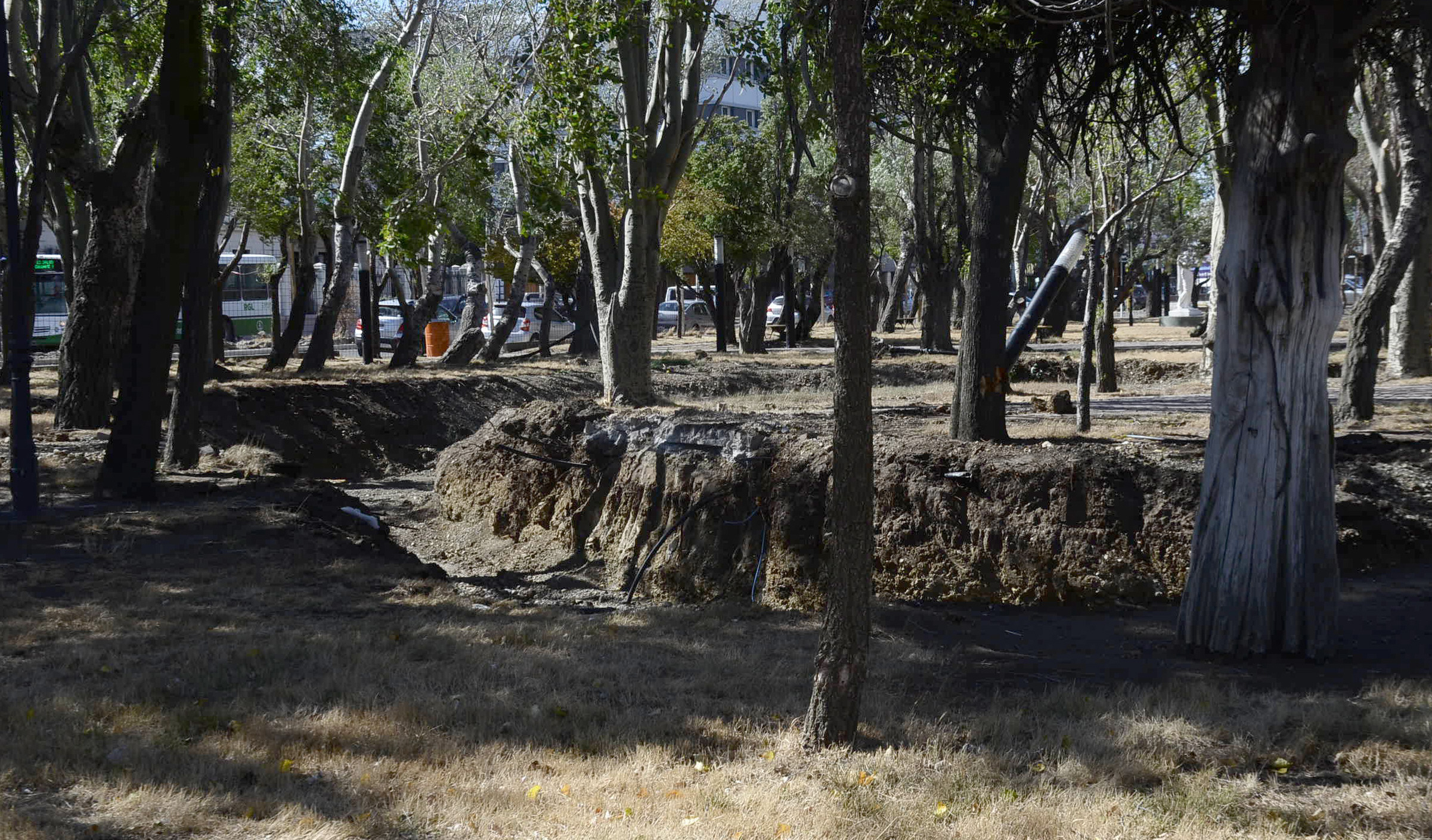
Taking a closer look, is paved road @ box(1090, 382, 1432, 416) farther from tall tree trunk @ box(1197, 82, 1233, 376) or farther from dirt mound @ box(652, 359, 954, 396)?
dirt mound @ box(652, 359, 954, 396)

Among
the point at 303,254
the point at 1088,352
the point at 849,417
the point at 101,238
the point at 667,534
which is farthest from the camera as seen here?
the point at 303,254

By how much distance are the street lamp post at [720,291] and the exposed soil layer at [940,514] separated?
67.2 ft

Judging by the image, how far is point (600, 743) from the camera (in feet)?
17.7

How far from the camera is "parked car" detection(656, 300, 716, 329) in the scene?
5562 cm

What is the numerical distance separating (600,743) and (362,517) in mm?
6415

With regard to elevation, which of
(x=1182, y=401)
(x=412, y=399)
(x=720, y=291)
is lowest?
(x=412, y=399)

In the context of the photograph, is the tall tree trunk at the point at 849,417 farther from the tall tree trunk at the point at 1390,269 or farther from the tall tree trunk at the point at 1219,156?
the tall tree trunk at the point at 1390,269

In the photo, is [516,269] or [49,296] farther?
[49,296]

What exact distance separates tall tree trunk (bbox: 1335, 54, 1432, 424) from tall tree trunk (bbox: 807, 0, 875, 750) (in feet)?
33.3

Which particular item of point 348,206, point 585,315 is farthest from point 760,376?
point 348,206

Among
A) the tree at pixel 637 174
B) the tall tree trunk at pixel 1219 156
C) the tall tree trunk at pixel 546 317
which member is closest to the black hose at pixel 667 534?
the tall tree trunk at pixel 1219 156

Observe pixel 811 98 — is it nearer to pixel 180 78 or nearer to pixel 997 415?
pixel 997 415

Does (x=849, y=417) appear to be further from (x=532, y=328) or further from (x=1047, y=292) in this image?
(x=532, y=328)

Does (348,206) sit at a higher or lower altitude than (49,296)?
higher
